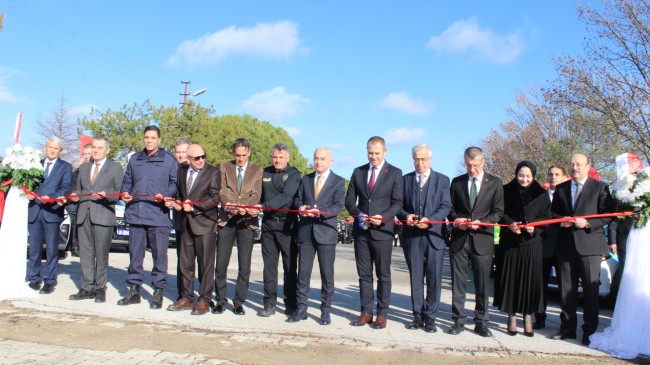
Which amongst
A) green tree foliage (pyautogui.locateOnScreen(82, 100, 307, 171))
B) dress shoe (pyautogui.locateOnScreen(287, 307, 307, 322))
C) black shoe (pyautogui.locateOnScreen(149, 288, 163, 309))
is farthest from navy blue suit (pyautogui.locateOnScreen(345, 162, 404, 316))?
green tree foliage (pyautogui.locateOnScreen(82, 100, 307, 171))

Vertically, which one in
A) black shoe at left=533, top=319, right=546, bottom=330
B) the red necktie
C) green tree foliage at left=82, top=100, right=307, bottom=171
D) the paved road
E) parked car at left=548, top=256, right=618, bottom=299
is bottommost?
the paved road

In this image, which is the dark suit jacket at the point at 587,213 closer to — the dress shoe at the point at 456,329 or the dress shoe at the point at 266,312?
the dress shoe at the point at 456,329

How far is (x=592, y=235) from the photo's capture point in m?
6.39

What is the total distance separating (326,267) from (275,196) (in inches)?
44.9

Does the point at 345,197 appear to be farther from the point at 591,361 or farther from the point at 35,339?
the point at 35,339

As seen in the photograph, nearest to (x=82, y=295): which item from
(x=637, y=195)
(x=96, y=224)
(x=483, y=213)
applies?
(x=96, y=224)

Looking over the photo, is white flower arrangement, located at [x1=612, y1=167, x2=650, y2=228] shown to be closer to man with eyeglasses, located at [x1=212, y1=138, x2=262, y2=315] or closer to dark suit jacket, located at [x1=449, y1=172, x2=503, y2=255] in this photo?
dark suit jacket, located at [x1=449, y1=172, x2=503, y2=255]

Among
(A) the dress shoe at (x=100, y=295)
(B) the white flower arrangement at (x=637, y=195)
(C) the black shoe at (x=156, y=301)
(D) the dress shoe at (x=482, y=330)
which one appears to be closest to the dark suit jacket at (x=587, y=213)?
(B) the white flower arrangement at (x=637, y=195)

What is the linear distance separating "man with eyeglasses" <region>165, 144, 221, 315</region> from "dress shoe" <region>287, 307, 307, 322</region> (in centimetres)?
115

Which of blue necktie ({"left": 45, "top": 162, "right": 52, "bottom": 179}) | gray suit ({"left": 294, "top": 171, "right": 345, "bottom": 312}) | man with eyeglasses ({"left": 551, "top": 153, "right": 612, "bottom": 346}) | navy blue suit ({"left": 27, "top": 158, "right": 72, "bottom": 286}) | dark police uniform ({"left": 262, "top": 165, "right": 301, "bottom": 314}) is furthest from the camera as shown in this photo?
blue necktie ({"left": 45, "top": 162, "right": 52, "bottom": 179})

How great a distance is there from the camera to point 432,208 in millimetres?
6773

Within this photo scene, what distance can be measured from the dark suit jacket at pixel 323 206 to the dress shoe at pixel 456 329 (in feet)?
5.70

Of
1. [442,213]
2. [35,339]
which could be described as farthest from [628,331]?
[35,339]

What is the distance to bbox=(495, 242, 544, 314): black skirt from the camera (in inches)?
255
